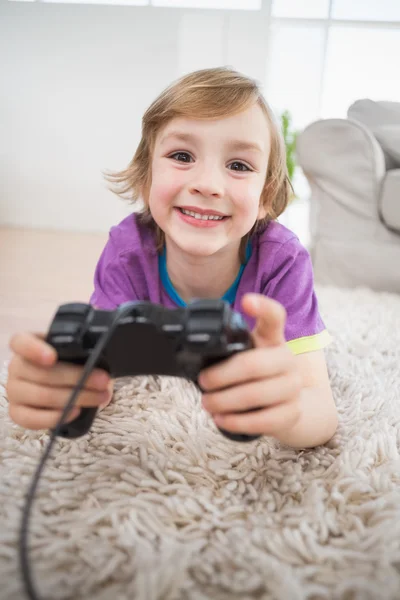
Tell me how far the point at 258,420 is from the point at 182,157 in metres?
0.44

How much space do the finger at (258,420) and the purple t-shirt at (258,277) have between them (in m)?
0.28

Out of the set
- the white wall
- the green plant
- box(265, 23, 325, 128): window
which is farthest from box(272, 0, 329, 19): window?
the green plant

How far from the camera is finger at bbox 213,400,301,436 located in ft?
1.53

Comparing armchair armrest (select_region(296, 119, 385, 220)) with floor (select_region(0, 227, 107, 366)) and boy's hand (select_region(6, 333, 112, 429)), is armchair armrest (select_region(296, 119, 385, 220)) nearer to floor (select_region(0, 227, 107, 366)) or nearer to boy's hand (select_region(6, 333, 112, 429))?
floor (select_region(0, 227, 107, 366))

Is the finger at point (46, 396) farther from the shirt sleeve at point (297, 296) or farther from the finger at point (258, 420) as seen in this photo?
the shirt sleeve at point (297, 296)

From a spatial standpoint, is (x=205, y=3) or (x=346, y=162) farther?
(x=205, y=3)

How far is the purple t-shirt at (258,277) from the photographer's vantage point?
79cm

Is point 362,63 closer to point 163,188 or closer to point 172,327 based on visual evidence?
point 163,188

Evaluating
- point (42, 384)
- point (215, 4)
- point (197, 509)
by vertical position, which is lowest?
point (197, 509)

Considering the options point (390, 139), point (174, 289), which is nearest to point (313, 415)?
point (174, 289)

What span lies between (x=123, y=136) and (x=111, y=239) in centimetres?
200

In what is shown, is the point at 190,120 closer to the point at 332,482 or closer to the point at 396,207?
the point at 332,482

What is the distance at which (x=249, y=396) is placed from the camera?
456mm

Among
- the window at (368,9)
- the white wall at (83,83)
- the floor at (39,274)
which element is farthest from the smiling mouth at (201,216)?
the window at (368,9)
